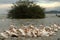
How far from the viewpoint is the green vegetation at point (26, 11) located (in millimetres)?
17938

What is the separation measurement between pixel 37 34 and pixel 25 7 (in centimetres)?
1256

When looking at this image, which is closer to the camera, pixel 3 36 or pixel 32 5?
pixel 3 36

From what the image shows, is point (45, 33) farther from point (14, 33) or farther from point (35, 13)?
point (35, 13)

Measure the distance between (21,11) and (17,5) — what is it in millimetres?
691

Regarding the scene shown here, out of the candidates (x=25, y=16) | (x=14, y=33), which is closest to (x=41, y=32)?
(x=14, y=33)

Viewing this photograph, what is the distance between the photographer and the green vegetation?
58.9 ft

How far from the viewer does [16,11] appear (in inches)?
722

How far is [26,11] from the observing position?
18.2 m

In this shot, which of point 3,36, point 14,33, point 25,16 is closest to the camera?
point 3,36

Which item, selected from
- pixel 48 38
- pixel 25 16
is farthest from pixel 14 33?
pixel 25 16

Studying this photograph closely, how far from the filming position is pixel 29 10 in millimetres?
18266

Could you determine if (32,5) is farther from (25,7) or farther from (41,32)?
(41,32)

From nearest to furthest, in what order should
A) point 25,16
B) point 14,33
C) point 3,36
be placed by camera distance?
1. point 3,36
2. point 14,33
3. point 25,16

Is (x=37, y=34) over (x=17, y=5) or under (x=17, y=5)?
under
